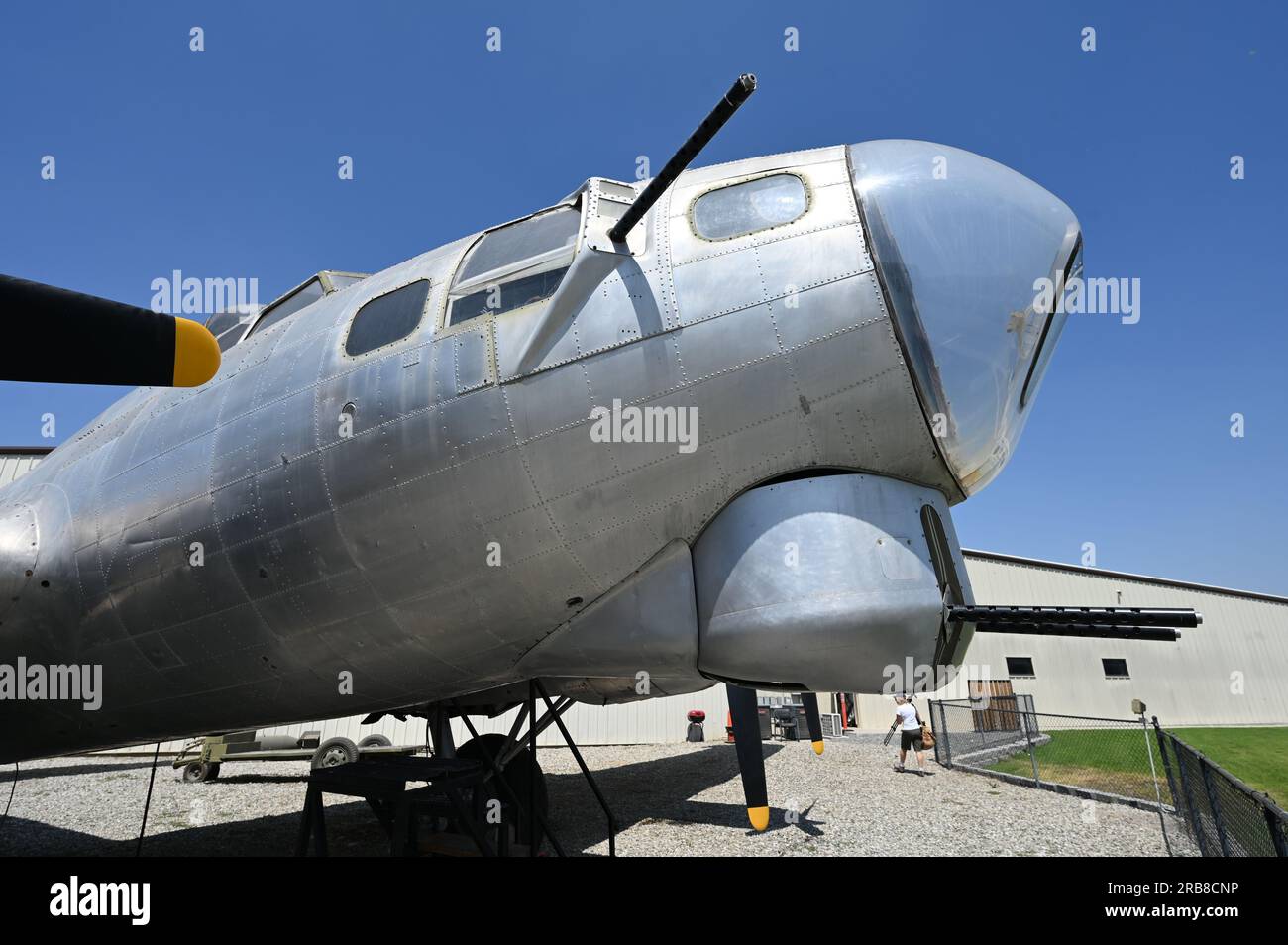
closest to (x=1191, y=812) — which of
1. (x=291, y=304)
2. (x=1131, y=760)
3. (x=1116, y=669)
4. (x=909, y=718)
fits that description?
(x=909, y=718)

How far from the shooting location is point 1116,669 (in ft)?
107

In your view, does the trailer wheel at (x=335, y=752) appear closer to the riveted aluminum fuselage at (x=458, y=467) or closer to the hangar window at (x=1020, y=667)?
the riveted aluminum fuselage at (x=458, y=467)

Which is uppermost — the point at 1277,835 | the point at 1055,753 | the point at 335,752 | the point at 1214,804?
the point at 1277,835

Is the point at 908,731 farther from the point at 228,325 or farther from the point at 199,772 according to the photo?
the point at 199,772

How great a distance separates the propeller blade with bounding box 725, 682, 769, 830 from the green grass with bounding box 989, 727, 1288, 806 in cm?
936

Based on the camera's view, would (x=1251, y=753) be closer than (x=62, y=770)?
No

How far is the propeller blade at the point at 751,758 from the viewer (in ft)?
29.9

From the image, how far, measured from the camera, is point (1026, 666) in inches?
1267


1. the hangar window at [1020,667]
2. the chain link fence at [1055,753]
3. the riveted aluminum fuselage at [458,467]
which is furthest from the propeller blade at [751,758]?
the hangar window at [1020,667]

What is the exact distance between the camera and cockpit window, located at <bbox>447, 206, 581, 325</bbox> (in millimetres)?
5766

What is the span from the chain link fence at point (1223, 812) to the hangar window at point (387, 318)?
298 inches

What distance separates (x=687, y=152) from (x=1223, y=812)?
942 centimetres
